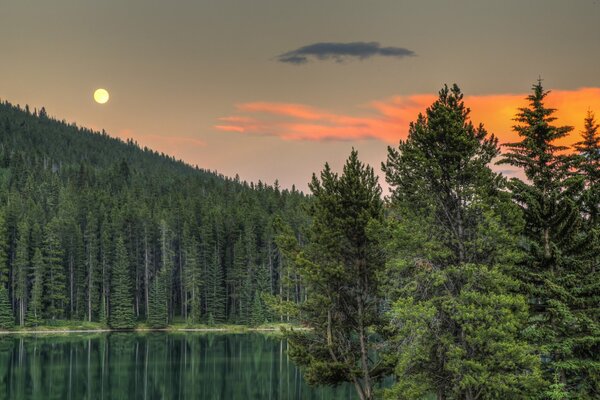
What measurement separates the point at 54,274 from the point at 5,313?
17.5 metres

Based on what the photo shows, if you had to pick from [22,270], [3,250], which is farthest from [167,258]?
[3,250]

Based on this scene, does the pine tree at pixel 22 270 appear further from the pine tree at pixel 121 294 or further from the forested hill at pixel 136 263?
the pine tree at pixel 121 294

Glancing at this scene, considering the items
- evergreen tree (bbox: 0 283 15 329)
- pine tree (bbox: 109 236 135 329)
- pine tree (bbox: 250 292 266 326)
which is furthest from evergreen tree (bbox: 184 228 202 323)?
evergreen tree (bbox: 0 283 15 329)

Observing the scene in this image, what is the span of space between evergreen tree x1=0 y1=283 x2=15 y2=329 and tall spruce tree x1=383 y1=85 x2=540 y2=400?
306 ft

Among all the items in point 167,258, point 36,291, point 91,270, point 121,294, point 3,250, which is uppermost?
point 3,250

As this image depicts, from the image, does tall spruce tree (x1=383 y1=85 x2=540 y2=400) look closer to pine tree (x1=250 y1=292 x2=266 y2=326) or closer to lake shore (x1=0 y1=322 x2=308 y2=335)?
lake shore (x1=0 y1=322 x2=308 y2=335)

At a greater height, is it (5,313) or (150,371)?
(5,313)

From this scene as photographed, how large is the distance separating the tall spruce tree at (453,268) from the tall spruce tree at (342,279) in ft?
8.39

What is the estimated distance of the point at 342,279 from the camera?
32.7 metres

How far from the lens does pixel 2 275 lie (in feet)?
385

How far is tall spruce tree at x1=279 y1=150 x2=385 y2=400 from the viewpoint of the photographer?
32312 millimetres

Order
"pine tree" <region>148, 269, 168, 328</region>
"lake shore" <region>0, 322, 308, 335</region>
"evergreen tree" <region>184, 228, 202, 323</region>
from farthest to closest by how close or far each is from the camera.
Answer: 1. "evergreen tree" <region>184, 228, 202, 323</region>
2. "pine tree" <region>148, 269, 168, 328</region>
3. "lake shore" <region>0, 322, 308, 335</region>

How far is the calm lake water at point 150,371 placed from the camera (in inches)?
2062

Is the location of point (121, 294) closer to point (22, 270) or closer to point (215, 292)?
point (22, 270)
